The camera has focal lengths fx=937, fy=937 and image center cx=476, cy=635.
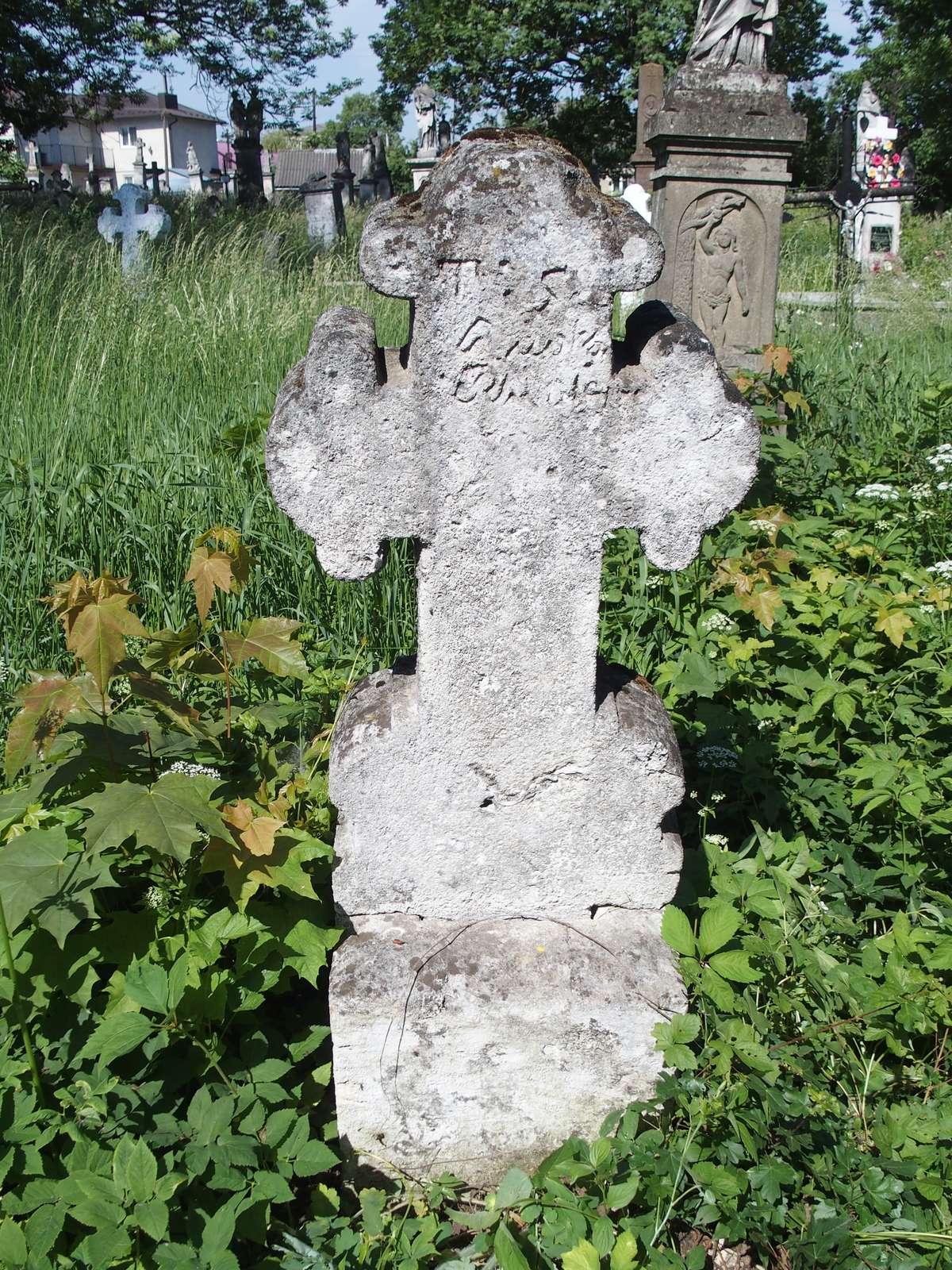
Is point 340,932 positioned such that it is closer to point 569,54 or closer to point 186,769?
point 186,769

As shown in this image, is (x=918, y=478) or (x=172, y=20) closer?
(x=918, y=478)

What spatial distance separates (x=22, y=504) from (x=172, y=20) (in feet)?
65.2

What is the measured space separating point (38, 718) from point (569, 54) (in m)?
29.4

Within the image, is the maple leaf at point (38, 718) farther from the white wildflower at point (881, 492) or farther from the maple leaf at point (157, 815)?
the white wildflower at point (881, 492)

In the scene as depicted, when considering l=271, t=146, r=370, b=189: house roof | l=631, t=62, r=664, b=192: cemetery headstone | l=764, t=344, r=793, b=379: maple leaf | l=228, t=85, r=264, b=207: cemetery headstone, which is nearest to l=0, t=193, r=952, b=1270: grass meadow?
l=764, t=344, r=793, b=379: maple leaf

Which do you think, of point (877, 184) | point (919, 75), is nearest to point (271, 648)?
point (877, 184)

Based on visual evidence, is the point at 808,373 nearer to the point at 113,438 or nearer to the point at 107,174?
the point at 113,438

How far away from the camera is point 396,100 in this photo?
111 feet

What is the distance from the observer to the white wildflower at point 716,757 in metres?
2.48

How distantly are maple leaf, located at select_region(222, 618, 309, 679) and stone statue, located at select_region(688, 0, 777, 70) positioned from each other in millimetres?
5603

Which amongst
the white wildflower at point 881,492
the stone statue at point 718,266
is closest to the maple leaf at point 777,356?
the white wildflower at point 881,492

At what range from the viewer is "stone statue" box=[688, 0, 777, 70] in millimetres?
5957

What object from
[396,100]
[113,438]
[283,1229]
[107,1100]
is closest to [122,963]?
[107,1100]

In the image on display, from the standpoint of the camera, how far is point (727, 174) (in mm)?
5812
